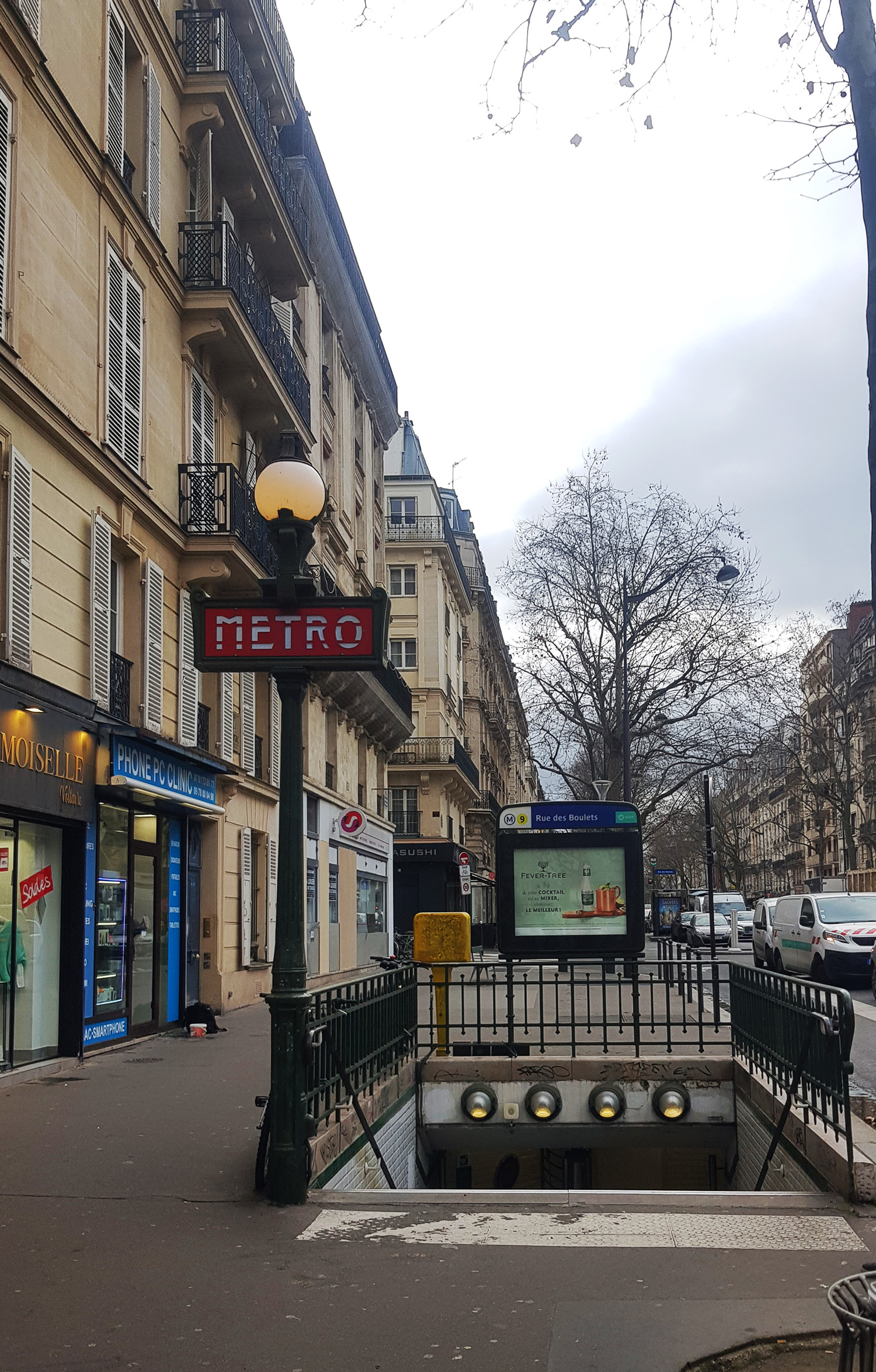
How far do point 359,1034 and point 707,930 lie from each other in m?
47.8

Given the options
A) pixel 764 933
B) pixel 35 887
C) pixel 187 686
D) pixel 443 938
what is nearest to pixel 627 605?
pixel 764 933

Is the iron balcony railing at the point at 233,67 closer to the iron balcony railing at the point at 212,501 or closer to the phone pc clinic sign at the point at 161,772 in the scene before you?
the iron balcony railing at the point at 212,501

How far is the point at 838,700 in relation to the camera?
62.5 m

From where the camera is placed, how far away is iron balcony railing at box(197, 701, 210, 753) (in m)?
18.9

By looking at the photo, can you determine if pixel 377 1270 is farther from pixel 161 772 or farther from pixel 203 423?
pixel 203 423

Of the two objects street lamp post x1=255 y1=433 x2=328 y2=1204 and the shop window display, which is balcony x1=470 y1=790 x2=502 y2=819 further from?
street lamp post x1=255 y1=433 x2=328 y2=1204

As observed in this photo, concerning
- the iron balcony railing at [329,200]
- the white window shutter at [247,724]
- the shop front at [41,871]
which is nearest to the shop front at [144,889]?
the shop front at [41,871]

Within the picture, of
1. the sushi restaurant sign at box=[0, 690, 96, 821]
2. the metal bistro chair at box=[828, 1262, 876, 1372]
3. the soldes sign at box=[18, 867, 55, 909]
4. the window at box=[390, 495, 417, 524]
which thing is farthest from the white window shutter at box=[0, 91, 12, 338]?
the window at box=[390, 495, 417, 524]

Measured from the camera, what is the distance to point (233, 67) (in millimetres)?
20688

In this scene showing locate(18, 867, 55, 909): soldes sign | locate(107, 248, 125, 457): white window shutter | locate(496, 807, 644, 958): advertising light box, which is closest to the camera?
locate(18, 867, 55, 909): soldes sign

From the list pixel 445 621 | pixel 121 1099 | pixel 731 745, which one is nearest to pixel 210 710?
pixel 121 1099

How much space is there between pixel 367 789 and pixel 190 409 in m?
17.4

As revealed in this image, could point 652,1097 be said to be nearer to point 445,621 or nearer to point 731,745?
point 731,745

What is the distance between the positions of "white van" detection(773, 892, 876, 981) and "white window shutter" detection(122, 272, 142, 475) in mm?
16316
